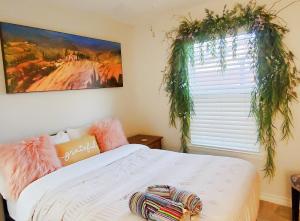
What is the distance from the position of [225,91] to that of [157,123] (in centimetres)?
116

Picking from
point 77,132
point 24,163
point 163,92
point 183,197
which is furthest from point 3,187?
point 163,92

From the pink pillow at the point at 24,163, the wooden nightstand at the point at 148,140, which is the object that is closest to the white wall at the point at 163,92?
the wooden nightstand at the point at 148,140

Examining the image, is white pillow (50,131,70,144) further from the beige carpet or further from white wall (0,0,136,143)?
the beige carpet

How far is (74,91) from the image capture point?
9.09 feet

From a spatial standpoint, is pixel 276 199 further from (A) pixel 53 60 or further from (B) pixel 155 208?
(A) pixel 53 60

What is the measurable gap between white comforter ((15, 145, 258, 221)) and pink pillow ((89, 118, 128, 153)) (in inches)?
9.8

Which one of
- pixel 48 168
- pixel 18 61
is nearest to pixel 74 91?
pixel 18 61

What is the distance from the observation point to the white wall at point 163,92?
243 centimetres

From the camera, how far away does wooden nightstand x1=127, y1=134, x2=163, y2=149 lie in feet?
10.4

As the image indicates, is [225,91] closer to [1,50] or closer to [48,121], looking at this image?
[48,121]

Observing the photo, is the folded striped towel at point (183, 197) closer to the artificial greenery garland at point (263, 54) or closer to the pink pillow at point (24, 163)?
the pink pillow at point (24, 163)

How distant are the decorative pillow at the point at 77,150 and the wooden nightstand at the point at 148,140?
80 cm

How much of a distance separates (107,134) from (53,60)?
3.41 ft

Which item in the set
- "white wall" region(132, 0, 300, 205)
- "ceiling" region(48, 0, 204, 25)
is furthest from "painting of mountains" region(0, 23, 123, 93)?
"white wall" region(132, 0, 300, 205)
